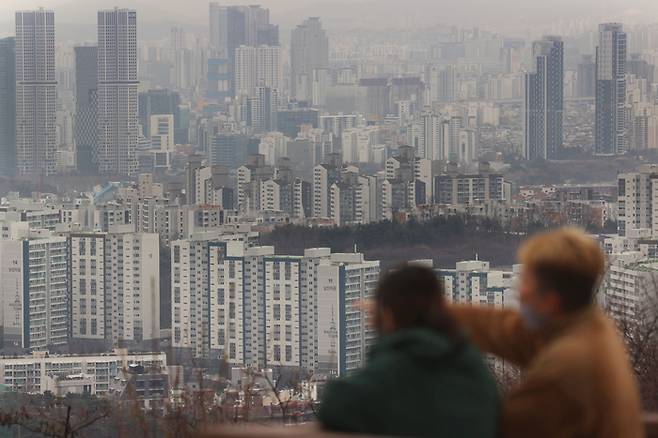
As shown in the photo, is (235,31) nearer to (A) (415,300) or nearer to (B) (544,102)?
(B) (544,102)

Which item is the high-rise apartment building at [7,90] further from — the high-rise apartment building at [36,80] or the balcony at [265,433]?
the balcony at [265,433]

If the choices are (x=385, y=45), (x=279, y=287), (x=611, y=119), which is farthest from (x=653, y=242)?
(x=385, y=45)

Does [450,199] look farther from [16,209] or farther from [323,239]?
[16,209]

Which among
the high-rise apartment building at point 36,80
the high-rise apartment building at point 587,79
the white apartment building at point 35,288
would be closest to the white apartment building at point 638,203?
the high-rise apartment building at point 587,79

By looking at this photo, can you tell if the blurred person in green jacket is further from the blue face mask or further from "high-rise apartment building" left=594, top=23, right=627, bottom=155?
"high-rise apartment building" left=594, top=23, right=627, bottom=155

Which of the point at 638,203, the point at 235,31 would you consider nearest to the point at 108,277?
the point at 638,203

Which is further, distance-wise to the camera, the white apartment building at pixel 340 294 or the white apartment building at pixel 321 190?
the white apartment building at pixel 321 190
